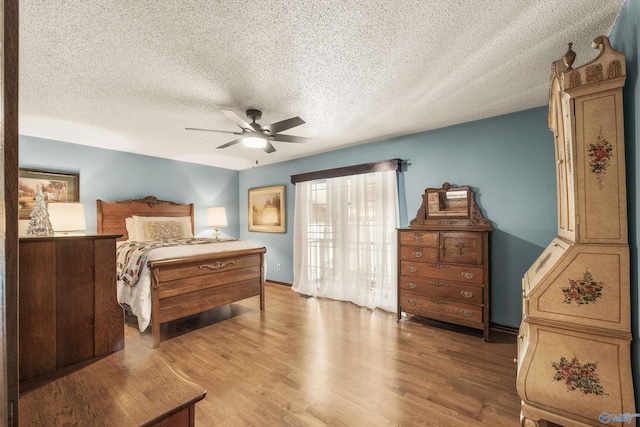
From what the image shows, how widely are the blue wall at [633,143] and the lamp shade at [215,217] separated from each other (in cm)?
526

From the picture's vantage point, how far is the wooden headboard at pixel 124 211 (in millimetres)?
4176

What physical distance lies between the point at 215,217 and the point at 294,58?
13.1ft

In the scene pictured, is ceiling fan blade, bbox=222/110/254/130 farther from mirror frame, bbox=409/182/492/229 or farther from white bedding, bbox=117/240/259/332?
mirror frame, bbox=409/182/492/229

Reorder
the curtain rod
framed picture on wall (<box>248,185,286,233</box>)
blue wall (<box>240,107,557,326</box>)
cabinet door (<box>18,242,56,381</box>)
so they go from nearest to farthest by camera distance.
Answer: cabinet door (<box>18,242,56,381</box>) < blue wall (<box>240,107,557,326</box>) < the curtain rod < framed picture on wall (<box>248,185,286,233</box>)

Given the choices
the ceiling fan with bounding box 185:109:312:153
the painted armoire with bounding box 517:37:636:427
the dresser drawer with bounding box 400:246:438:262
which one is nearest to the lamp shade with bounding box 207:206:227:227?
the ceiling fan with bounding box 185:109:312:153

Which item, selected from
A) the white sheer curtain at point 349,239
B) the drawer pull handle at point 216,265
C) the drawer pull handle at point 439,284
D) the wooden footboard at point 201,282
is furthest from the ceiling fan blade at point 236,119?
the drawer pull handle at point 439,284

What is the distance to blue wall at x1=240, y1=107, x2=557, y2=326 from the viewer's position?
2.82 m

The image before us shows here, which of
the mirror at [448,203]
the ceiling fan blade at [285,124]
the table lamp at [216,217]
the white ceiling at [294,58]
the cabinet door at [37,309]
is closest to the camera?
the cabinet door at [37,309]

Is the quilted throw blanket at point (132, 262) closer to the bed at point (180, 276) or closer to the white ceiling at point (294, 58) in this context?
the bed at point (180, 276)

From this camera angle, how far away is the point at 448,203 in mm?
3361

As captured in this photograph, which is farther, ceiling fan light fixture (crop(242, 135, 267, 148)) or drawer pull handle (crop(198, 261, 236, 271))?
drawer pull handle (crop(198, 261, 236, 271))

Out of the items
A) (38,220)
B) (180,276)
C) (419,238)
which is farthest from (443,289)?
(38,220)

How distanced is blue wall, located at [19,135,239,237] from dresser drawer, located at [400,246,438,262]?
4.02 m

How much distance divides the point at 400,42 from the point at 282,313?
332 cm
